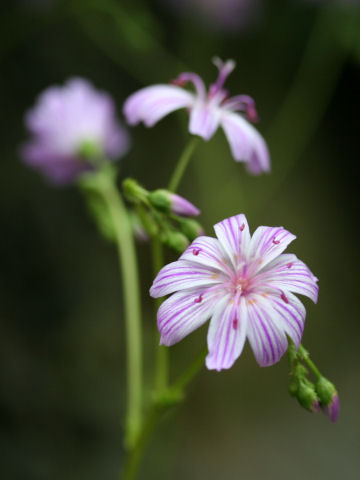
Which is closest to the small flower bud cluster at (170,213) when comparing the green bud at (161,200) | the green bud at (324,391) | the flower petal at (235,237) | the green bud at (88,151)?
the green bud at (161,200)

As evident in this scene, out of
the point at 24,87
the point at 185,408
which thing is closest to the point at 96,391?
the point at 185,408

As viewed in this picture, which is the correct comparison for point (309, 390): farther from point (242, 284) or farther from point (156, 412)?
point (156, 412)

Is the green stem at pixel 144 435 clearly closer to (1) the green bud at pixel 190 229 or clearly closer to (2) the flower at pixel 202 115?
(1) the green bud at pixel 190 229

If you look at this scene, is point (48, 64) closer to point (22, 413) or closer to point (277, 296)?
point (22, 413)

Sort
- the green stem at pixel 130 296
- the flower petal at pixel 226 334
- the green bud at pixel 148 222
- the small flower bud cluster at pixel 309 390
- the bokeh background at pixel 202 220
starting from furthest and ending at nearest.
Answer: the bokeh background at pixel 202 220, the green stem at pixel 130 296, the green bud at pixel 148 222, the small flower bud cluster at pixel 309 390, the flower petal at pixel 226 334

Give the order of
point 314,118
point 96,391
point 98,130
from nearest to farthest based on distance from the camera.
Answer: point 98,130
point 96,391
point 314,118

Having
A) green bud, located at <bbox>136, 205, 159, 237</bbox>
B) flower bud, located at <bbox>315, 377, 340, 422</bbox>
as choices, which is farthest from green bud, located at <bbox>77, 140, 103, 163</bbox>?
flower bud, located at <bbox>315, 377, 340, 422</bbox>
